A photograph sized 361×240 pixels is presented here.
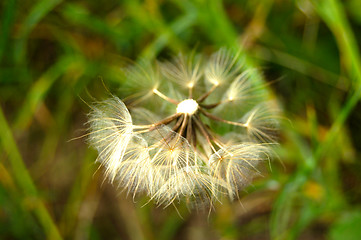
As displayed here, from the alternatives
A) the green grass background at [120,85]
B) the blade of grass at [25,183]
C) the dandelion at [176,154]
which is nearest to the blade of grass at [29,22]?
the green grass background at [120,85]

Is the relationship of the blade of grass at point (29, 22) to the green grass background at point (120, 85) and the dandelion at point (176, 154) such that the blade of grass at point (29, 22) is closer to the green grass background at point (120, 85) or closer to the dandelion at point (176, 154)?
the green grass background at point (120, 85)

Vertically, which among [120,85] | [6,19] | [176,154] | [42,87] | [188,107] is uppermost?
[6,19]

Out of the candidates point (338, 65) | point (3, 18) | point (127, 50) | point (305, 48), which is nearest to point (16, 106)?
point (3, 18)

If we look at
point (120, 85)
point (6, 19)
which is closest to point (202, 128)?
point (120, 85)

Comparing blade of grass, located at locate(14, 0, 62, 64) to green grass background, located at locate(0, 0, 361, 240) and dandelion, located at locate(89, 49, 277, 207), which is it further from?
dandelion, located at locate(89, 49, 277, 207)

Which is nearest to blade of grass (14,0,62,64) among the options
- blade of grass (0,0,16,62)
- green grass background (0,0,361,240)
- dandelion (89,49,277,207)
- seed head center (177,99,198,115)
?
green grass background (0,0,361,240)

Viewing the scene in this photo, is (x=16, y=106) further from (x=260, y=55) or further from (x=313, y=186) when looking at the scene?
(x=313, y=186)

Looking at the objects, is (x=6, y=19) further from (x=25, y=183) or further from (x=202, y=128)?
(x=202, y=128)

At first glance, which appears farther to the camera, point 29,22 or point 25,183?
point 25,183
